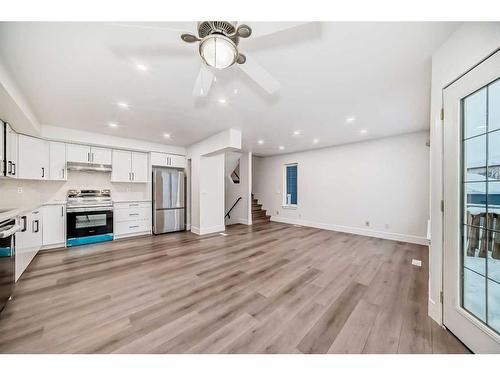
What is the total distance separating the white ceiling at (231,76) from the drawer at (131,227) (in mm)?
2343

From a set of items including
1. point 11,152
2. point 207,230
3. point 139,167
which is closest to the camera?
point 11,152

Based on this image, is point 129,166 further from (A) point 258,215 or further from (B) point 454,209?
(B) point 454,209

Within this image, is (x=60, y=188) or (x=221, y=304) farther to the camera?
(x=60, y=188)

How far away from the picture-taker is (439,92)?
1.73 metres

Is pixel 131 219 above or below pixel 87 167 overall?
below

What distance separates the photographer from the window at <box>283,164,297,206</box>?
6754mm

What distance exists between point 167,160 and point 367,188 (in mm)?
5666

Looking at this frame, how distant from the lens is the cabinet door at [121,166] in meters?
4.54

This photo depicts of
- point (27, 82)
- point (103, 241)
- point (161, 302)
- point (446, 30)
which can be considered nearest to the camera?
point (446, 30)

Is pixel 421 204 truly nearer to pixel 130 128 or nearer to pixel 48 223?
pixel 130 128

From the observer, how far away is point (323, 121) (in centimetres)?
357

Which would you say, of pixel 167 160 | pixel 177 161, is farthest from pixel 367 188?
pixel 167 160

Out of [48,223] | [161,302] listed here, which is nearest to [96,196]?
[48,223]
